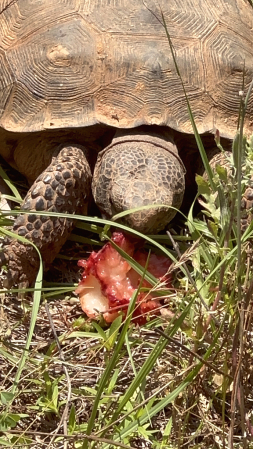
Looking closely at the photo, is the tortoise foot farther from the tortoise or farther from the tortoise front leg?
the tortoise front leg

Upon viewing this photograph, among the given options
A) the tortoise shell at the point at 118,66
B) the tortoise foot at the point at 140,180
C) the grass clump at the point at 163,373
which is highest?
the tortoise shell at the point at 118,66

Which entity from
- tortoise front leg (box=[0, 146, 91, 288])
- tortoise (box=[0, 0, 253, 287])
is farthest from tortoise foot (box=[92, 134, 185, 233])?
tortoise front leg (box=[0, 146, 91, 288])

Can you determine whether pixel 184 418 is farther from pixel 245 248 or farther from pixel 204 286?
pixel 245 248

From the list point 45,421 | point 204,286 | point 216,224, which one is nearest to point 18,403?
point 45,421

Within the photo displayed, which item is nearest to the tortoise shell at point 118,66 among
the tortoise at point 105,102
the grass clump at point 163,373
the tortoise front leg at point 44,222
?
the tortoise at point 105,102

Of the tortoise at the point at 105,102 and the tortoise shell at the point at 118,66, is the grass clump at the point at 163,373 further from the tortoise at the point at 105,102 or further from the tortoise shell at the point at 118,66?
the tortoise shell at the point at 118,66

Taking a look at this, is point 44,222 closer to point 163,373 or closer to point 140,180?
point 140,180

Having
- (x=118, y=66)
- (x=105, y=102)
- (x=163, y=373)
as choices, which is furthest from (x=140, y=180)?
(x=163, y=373)
